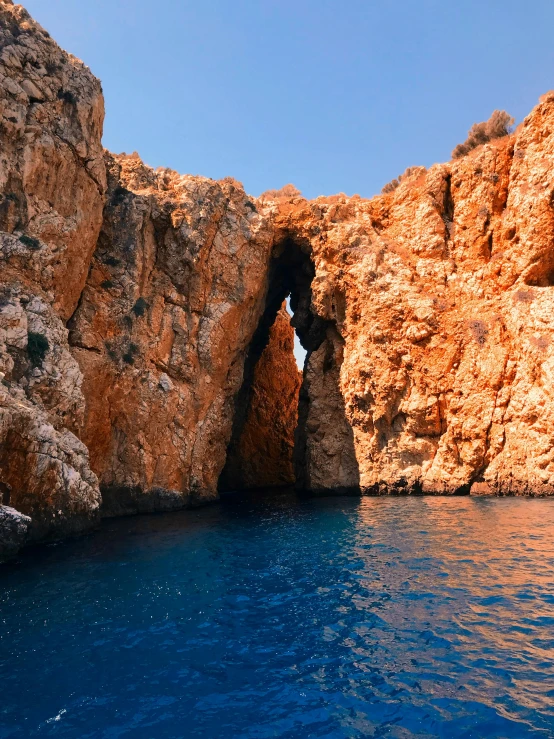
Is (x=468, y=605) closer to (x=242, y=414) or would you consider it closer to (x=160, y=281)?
(x=160, y=281)

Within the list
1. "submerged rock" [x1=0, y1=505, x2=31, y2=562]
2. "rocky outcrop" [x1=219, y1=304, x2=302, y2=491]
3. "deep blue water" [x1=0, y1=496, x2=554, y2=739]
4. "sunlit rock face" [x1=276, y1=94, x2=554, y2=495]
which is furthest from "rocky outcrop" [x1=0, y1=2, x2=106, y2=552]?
"rocky outcrop" [x1=219, y1=304, x2=302, y2=491]

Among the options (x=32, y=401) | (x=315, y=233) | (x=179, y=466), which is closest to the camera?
(x=32, y=401)

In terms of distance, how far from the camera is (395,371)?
1178 inches

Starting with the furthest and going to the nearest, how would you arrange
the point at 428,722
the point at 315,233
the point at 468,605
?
the point at 315,233, the point at 468,605, the point at 428,722

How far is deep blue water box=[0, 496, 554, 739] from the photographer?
21.1 feet

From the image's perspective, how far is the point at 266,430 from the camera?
44438 millimetres

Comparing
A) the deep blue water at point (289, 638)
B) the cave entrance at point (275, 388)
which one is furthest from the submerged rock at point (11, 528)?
the cave entrance at point (275, 388)

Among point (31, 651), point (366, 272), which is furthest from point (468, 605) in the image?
point (366, 272)

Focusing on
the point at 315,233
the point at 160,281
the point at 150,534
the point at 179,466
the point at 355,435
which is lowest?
the point at 150,534

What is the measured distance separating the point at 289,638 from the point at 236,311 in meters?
24.5

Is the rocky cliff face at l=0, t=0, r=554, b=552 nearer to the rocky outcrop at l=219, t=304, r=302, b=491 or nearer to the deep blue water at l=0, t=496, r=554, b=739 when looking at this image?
the deep blue water at l=0, t=496, r=554, b=739

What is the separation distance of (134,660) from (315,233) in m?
29.9

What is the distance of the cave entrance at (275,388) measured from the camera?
3675 centimetres

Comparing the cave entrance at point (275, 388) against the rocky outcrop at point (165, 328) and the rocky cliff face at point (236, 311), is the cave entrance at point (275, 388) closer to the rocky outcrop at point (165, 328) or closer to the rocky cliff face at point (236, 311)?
the rocky cliff face at point (236, 311)
